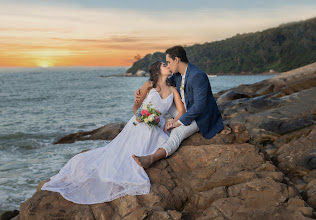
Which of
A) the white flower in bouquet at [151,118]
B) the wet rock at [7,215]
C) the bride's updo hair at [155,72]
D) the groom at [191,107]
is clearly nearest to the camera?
the white flower in bouquet at [151,118]

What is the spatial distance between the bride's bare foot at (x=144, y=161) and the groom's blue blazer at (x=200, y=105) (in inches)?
35.6

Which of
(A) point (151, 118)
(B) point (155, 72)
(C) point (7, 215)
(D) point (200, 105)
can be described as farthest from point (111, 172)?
(C) point (7, 215)

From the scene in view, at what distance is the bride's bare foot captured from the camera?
5098mm

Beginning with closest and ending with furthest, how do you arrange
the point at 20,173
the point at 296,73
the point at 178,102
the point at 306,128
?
1. the point at 178,102
2. the point at 306,128
3. the point at 20,173
4. the point at 296,73

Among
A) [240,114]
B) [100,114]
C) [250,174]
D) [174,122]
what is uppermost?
[174,122]

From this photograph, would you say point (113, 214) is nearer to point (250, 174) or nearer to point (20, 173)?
point (250, 174)

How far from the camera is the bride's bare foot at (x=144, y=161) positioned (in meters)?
5.10

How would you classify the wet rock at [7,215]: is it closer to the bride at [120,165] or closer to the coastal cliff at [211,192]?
the coastal cliff at [211,192]

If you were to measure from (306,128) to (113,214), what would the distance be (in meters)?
7.11

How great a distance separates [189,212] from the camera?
4793mm

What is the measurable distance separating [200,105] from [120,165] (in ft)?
5.48

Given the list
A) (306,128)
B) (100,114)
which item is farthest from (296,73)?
(100,114)

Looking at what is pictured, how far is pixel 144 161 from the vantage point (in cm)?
514

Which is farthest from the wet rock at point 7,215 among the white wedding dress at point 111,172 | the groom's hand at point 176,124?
the groom's hand at point 176,124
